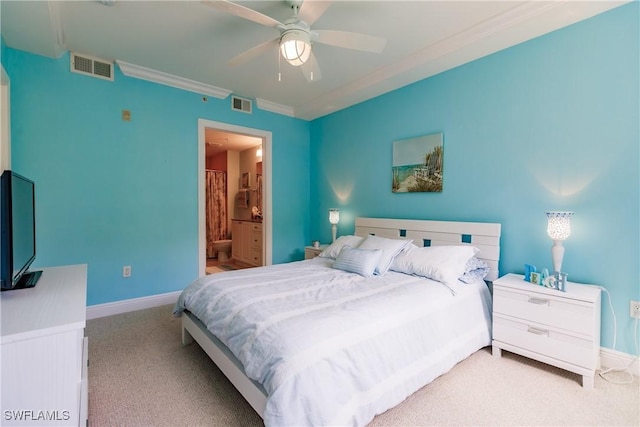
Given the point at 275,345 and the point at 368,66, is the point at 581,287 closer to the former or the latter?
the point at 275,345

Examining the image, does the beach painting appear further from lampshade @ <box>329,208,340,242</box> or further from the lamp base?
the lamp base

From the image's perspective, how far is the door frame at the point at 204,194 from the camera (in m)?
3.73

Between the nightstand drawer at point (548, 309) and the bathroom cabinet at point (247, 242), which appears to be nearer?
the nightstand drawer at point (548, 309)

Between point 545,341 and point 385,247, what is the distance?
4.46 feet

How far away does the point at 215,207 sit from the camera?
6.83 m

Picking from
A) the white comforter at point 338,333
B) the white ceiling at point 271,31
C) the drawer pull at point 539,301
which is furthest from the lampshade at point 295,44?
the drawer pull at point 539,301

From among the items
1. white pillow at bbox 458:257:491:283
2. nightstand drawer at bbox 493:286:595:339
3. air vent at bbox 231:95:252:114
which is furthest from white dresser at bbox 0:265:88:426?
air vent at bbox 231:95:252:114

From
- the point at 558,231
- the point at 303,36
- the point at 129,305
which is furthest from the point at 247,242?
the point at 558,231

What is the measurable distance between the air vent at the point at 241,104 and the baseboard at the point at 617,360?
4.44 m

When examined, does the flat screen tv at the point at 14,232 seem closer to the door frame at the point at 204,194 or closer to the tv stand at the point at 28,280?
the tv stand at the point at 28,280

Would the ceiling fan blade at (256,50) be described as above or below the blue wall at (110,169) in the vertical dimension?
above

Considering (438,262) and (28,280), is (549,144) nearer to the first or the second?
(438,262)

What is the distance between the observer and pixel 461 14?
2289mm

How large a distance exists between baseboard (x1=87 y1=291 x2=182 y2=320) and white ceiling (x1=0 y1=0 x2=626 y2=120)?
2554 millimetres
